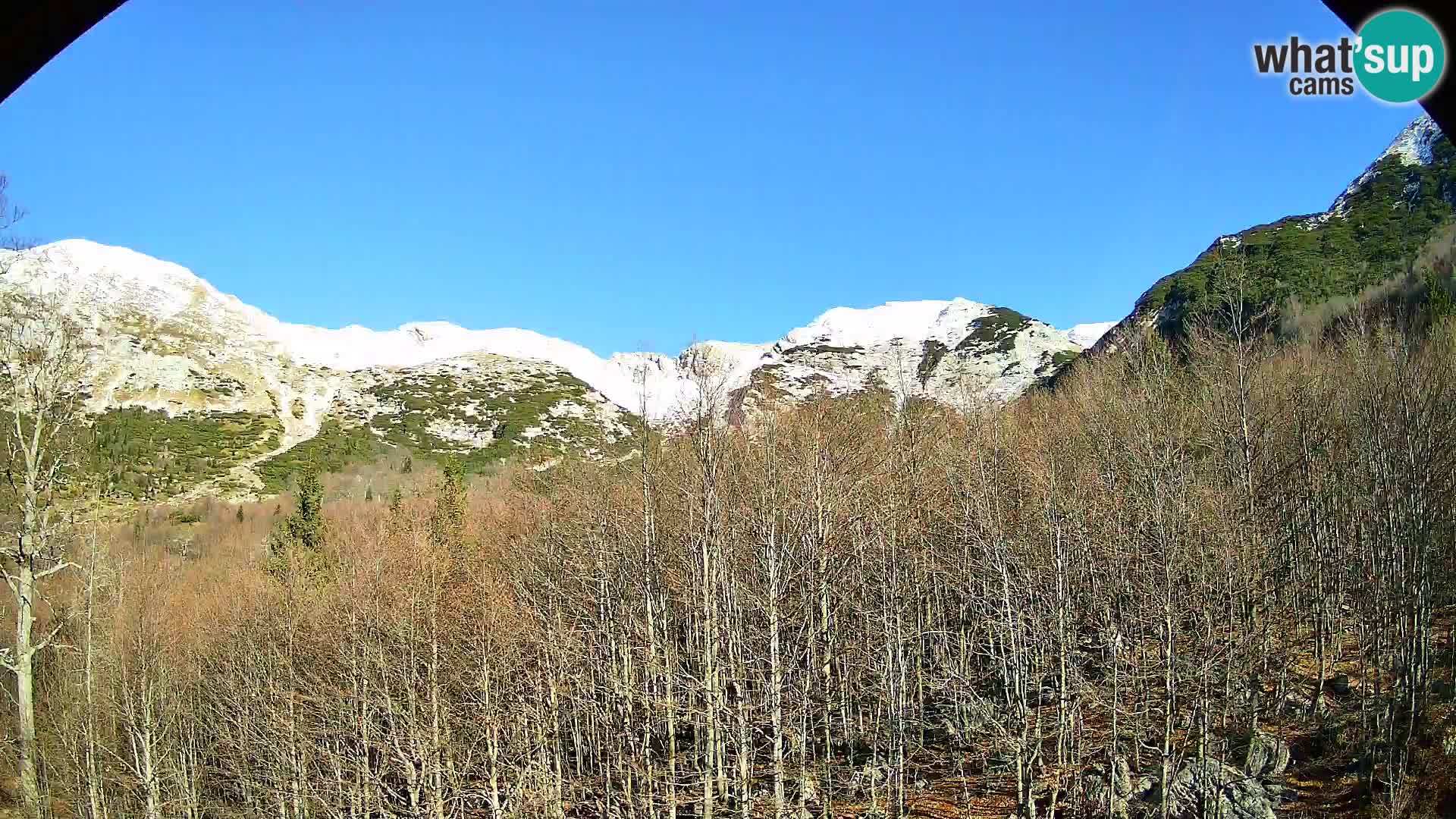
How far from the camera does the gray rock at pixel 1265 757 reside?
1877cm

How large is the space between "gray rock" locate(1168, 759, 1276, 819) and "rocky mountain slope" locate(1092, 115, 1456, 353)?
149ft

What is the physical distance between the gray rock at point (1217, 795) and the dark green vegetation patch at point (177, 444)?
89.5 m

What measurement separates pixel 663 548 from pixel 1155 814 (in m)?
15.0

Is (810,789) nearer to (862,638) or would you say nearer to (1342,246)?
(862,638)

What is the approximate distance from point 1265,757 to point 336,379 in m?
160

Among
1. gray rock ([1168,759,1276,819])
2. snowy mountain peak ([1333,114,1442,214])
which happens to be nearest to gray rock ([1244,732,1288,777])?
gray rock ([1168,759,1276,819])

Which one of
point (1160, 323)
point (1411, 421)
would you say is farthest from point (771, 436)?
point (1160, 323)

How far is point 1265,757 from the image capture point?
62.4ft

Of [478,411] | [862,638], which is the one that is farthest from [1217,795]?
[478,411]

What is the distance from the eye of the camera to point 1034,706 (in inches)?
1045

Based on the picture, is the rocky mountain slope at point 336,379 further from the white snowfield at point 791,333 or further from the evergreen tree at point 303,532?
the evergreen tree at point 303,532

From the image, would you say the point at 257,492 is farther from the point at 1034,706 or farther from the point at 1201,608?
the point at 1201,608

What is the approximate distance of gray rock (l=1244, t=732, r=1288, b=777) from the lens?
18766 millimetres

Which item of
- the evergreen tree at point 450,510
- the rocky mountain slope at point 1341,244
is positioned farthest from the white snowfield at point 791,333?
Result: the evergreen tree at point 450,510
